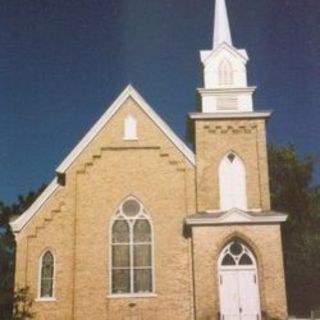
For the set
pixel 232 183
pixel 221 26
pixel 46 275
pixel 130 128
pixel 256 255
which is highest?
pixel 221 26

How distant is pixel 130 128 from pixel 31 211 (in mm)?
5039

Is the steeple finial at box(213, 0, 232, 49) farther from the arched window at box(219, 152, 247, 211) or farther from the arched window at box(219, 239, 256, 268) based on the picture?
the arched window at box(219, 239, 256, 268)

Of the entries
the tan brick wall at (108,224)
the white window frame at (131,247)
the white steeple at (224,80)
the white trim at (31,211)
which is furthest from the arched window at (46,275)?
the white steeple at (224,80)

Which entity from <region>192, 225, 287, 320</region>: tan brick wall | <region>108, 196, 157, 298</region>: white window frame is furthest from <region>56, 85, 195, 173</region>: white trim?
<region>192, 225, 287, 320</region>: tan brick wall

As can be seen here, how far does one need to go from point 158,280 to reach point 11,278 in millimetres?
A: 16329

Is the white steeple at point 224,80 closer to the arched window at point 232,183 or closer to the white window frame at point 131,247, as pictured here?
the arched window at point 232,183

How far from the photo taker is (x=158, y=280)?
21.7 metres

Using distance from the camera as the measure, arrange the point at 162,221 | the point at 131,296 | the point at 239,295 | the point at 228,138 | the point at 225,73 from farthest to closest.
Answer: the point at 225,73, the point at 228,138, the point at 162,221, the point at 131,296, the point at 239,295

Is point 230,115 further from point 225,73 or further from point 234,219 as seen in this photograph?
point 234,219

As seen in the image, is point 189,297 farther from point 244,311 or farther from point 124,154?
point 124,154

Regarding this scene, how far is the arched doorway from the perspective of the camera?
2089 centimetres

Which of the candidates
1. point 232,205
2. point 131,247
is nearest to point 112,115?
point 131,247

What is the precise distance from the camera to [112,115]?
Result: 23.8 m

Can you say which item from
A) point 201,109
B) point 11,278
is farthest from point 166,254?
point 11,278
